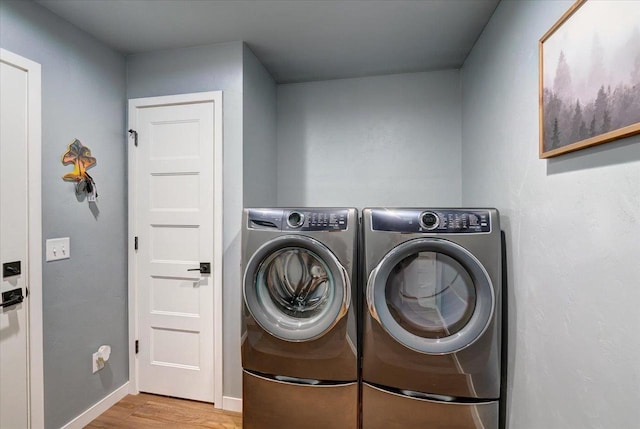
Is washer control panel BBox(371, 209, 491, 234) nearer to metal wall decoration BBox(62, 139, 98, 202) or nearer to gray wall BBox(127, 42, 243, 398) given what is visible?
gray wall BBox(127, 42, 243, 398)

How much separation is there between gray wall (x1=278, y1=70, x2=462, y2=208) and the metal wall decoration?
1.38m

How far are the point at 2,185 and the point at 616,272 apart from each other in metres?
2.49

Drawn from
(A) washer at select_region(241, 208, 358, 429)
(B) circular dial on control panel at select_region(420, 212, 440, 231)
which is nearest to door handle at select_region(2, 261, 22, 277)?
(A) washer at select_region(241, 208, 358, 429)

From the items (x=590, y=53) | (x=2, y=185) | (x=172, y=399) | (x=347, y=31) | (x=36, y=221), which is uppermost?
(x=347, y=31)

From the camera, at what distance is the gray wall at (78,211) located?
168 cm

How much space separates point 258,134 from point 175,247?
1.03 metres

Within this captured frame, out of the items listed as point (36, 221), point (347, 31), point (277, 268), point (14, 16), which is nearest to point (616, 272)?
point (277, 268)

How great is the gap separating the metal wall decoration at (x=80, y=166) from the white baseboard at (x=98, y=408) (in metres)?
1.34

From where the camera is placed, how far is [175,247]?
2141mm

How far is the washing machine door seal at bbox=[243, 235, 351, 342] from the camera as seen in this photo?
5.09 ft

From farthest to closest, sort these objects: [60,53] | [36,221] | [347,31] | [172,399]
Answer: [172,399]
[347,31]
[60,53]
[36,221]

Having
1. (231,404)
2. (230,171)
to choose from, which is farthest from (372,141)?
(231,404)

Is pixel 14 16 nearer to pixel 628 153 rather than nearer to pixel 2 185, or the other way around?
pixel 2 185

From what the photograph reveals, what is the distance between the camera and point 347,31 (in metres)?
1.93
